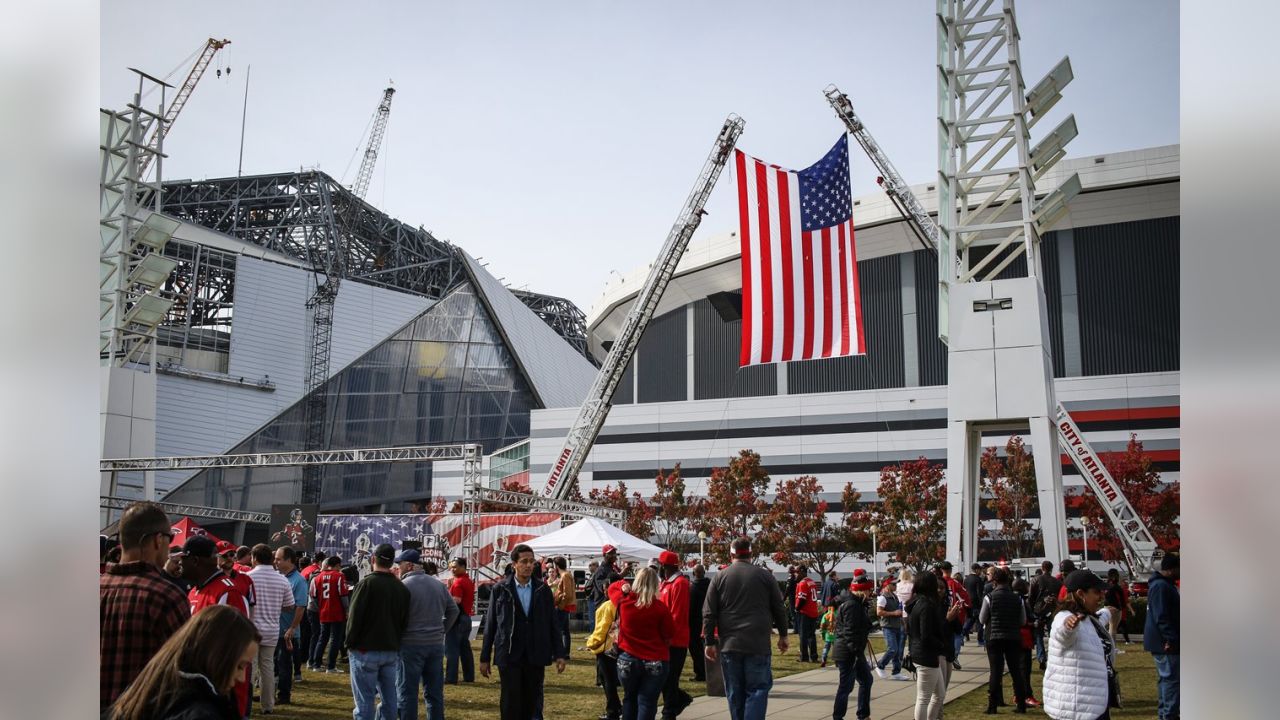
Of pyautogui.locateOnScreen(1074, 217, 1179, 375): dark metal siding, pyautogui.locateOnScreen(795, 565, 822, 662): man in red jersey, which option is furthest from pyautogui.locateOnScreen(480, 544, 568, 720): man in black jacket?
pyautogui.locateOnScreen(1074, 217, 1179, 375): dark metal siding

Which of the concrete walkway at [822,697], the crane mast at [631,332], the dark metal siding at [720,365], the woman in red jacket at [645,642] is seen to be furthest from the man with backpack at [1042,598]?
the dark metal siding at [720,365]

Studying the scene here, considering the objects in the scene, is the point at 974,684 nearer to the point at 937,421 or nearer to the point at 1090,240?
the point at 937,421

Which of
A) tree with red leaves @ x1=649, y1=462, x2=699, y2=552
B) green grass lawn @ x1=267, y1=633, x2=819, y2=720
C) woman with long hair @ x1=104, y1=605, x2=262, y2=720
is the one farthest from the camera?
tree with red leaves @ x1=649, y1=462, x2=699, y2=552

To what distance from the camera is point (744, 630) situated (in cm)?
923

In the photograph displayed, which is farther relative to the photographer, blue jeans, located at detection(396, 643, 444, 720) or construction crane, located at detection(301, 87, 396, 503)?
construction crane, located at detection(301, 87, 396, 503)

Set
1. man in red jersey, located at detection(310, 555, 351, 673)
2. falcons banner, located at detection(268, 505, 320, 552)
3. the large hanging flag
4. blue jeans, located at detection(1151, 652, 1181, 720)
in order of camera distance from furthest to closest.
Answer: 1. falcons banner, located at detection(268, 505, 320, 552)
2. the large hanging flag
3. man in red jersey, located at detection(310, 555, 351, 673)
4. blue jeans, located at detection(1151, 652, 1181, 720)

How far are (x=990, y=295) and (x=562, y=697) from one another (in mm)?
12801

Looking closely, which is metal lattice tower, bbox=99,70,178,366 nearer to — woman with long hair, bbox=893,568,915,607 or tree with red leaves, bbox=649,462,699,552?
woman with long hair, bbox=893,568,915,607

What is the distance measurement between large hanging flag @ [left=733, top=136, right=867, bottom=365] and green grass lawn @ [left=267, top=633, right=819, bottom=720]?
26.4 feet

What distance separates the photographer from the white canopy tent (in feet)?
77.8

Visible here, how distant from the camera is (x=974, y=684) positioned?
52.8 feet

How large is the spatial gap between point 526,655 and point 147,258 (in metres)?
32.9

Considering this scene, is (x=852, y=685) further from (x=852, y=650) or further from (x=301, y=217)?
(x=301, y=217)
